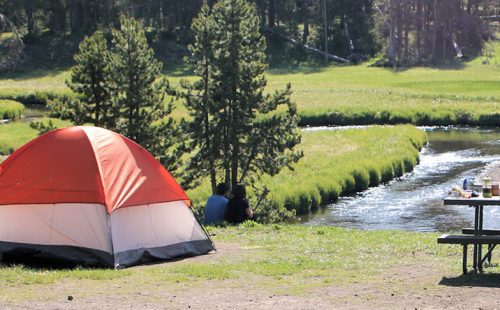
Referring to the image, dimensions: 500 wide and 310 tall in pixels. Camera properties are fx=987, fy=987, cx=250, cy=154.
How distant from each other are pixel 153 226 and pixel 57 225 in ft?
4.97

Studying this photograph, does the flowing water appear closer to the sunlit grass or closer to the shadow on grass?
the sunlit grass

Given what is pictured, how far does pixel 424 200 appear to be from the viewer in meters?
31.6

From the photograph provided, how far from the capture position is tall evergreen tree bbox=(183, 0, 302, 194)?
26500 mm

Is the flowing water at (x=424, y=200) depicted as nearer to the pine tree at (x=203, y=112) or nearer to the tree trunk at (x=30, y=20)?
the pine tree at (x=203, y=112)

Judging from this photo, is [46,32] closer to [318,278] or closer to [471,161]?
[471,161]

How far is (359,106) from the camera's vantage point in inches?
2245

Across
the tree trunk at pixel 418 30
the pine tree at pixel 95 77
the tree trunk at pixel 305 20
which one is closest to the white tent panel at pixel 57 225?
the pine tree at pixel 95 77

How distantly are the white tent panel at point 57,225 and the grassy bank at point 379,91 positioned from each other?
3822 cm

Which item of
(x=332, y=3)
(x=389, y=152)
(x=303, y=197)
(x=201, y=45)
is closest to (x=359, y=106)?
(x=389, y=152)

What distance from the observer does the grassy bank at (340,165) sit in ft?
100

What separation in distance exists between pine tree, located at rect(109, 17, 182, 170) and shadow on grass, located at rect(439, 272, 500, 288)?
44.4ft

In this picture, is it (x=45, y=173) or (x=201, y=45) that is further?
(x=201, y=45)

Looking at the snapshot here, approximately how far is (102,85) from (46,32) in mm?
70796

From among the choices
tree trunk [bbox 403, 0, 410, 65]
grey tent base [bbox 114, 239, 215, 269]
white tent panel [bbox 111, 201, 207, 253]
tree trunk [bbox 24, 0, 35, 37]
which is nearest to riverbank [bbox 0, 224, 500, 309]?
grey tent base [bbox 114, 239, 215, 269]
